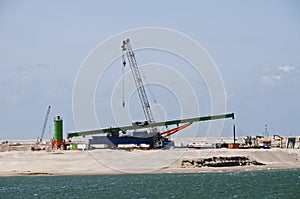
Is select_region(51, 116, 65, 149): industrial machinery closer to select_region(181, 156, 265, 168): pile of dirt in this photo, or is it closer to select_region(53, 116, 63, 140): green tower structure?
select_region(53, 116, 63, 140): green tower structure

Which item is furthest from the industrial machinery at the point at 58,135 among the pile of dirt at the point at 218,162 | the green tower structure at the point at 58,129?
the pile of dirt at the point at 218,162

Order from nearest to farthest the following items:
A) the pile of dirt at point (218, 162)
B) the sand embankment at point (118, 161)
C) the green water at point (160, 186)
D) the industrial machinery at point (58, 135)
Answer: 1. the green water at point (160, 186)
2. the sand embankment at point (118, 161)
3. the pile of dirt at point (218, 162)
4. the industrial machinery at point (58, 135)

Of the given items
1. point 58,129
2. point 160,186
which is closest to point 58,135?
point 58,129

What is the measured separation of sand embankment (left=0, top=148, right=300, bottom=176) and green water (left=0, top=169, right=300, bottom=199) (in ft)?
32.4

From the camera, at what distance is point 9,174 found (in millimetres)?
119812

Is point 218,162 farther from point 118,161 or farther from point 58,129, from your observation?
point 58,129

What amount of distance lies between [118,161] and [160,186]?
39855 mm

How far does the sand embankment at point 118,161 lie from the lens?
12031 centimetres

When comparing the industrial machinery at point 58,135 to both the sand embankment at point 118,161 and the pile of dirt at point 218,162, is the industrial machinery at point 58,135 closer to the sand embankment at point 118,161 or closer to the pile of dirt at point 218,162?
the sand embankment at point 118,161

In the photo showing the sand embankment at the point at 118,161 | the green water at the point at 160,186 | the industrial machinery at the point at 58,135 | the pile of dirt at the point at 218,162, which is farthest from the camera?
the industrial machinery at the point at 58,135

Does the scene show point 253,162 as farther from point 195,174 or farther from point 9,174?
point 9,174

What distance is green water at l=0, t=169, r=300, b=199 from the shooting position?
76.5m

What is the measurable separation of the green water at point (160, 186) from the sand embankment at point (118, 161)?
32.4 feet

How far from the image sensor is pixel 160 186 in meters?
86.8
